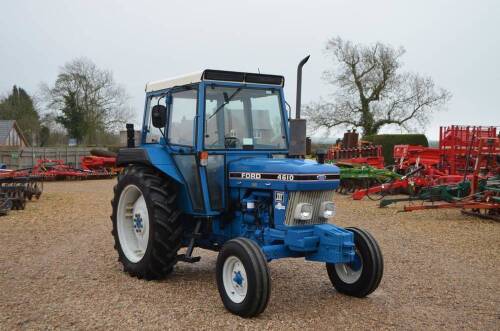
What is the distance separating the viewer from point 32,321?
4621 millimetres

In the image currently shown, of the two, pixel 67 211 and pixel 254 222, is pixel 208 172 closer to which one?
pixel 254 222

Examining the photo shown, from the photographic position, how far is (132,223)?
6641 millimetres

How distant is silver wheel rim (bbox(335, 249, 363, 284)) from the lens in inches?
211

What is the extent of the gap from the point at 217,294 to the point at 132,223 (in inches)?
67.8

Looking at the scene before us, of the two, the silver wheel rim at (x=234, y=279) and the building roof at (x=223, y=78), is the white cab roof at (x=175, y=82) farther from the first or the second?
the silver wheel rim at (x=234, y=279)

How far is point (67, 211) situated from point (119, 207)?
6.26 metres

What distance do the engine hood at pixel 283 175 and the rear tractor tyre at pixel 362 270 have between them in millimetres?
619

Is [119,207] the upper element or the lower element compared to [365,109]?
lower

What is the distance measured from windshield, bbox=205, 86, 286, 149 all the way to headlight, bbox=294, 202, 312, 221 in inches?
40.5

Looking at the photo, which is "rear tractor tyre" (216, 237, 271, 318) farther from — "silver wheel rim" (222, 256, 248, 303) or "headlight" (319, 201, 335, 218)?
"headlight" (319, 201, 335, 218)

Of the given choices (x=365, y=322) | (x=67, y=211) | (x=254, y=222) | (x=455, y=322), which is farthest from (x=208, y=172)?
(x=67, y=211)

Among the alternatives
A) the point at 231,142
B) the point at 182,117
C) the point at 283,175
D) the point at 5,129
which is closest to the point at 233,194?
the point at 231,142

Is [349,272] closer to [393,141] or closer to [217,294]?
[217,294]

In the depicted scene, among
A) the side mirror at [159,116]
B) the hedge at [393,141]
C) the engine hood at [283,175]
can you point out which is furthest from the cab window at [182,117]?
the hedge at [393,141]
